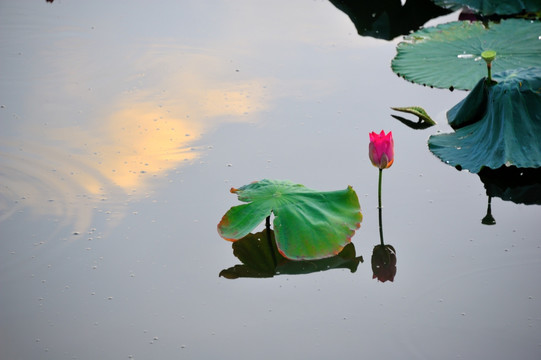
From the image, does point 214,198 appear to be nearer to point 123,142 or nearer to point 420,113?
point 123,142

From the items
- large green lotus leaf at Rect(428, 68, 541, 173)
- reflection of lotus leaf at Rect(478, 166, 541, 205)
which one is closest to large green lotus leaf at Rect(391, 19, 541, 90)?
large green lotus leaf at Rect(428, 68, 541, 173)

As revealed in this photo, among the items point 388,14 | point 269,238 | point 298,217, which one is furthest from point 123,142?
point 388,14

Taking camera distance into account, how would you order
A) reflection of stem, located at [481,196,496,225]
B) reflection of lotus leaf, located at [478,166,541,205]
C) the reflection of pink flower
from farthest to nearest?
reflection of lotus leaf, located at [478,166,541,205], reflection of stem, located at [481,196,496,225], the reflection of pink flower

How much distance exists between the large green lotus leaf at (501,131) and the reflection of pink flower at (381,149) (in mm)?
427

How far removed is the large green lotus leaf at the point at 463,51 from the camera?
333 centimetres

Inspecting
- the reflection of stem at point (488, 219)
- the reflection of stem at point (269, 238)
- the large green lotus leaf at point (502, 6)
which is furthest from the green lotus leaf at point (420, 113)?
the large green lotus leaf at point (502, 6)

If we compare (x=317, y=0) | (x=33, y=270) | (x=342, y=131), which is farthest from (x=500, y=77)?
(x=33, y=270)

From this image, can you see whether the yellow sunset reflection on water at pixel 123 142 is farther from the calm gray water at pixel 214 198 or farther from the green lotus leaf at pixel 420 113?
the green lotus leaf at pixel 420 113

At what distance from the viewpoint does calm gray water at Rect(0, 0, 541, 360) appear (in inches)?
83.7

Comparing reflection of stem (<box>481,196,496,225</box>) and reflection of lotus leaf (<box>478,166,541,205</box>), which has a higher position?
reflection of lotus leaf (<box>478,166,541,205</box>)

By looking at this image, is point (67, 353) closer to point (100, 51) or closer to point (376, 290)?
point (376, 290)

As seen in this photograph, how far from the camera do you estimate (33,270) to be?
2389 mm

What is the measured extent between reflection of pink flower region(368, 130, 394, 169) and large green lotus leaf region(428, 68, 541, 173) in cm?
43

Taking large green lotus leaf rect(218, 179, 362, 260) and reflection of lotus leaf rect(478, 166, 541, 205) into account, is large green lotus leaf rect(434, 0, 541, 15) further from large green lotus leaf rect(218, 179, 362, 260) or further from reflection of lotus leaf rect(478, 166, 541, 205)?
large green lotus leaf rect(218, 179, 362, 260)
